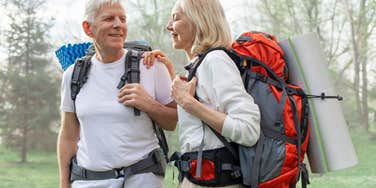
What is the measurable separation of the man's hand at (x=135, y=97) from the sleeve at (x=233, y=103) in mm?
179

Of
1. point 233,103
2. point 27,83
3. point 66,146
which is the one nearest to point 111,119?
point 66,146

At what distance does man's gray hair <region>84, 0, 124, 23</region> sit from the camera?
125 cm

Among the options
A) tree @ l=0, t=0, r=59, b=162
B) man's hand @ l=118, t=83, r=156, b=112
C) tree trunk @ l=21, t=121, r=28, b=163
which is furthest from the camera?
tree trunk @ l=21, t=121, r=28, b=163

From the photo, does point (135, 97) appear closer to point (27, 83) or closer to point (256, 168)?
point (256, 168)

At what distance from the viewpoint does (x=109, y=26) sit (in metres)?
1.24

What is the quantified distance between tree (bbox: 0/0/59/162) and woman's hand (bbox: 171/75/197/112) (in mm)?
3526

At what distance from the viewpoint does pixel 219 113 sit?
3.61 ft

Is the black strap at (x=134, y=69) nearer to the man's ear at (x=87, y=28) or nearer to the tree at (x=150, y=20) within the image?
the man's ear at (x=87, y=28)

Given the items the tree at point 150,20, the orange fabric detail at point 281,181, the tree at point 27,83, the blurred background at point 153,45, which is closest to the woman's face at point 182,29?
the orange fabric detail at point 281,181

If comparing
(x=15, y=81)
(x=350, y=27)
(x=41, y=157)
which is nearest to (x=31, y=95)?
(x=15, y=81)

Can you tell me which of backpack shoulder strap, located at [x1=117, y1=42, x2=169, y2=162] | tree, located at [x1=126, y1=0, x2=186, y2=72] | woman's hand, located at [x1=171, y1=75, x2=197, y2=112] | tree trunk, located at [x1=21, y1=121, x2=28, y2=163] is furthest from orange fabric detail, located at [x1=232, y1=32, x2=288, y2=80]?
tree trunk, located at [x1=21, y1=121, x2=28, y2=163]

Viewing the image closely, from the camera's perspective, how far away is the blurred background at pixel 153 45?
12.5 feet

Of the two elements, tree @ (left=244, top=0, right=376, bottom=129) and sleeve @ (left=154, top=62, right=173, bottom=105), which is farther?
tree @ (left=244, top=0, right=376, bottom=129)

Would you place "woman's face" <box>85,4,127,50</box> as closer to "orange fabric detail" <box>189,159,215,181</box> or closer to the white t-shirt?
the white t-shirt
